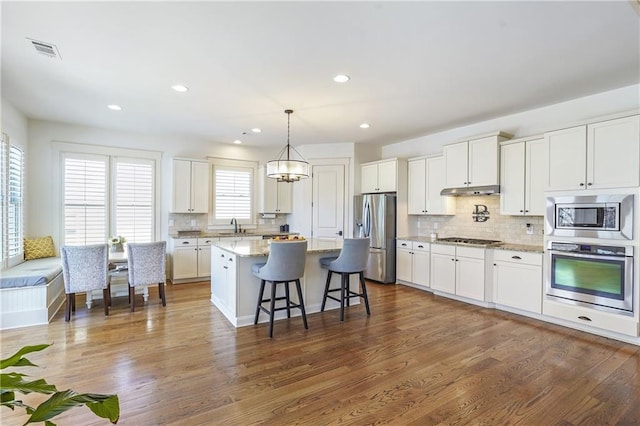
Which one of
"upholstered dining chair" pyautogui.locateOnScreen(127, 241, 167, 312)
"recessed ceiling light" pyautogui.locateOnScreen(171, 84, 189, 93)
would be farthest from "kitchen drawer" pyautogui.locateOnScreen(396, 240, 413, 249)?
"recessed ceiling light" pyautogui.locateOnScreen(171, 84, 189, 93)

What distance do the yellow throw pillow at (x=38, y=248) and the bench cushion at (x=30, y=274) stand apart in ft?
0.90

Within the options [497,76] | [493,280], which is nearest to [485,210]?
[493,280]

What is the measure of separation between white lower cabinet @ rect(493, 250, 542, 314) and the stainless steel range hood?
85cm

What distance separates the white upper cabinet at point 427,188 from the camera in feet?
18.1

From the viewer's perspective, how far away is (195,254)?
19.8ft

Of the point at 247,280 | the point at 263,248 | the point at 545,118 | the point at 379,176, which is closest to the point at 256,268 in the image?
the point at 247,280

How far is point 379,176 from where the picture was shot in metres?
6.27

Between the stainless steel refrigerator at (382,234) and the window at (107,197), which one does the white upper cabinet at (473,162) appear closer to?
the stainless steel refrigerator at (382,234)

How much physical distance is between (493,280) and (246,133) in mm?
4594

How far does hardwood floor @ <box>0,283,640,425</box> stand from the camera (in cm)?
221

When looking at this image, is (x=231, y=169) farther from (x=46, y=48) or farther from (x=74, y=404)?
(x=74, y=404)

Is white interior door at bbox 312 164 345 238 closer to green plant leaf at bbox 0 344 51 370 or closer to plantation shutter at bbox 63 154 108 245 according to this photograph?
plantation shutter at bbox 63 154 108 245

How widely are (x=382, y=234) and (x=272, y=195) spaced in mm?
2528

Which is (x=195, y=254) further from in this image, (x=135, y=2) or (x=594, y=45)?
(x=594, y=45)
